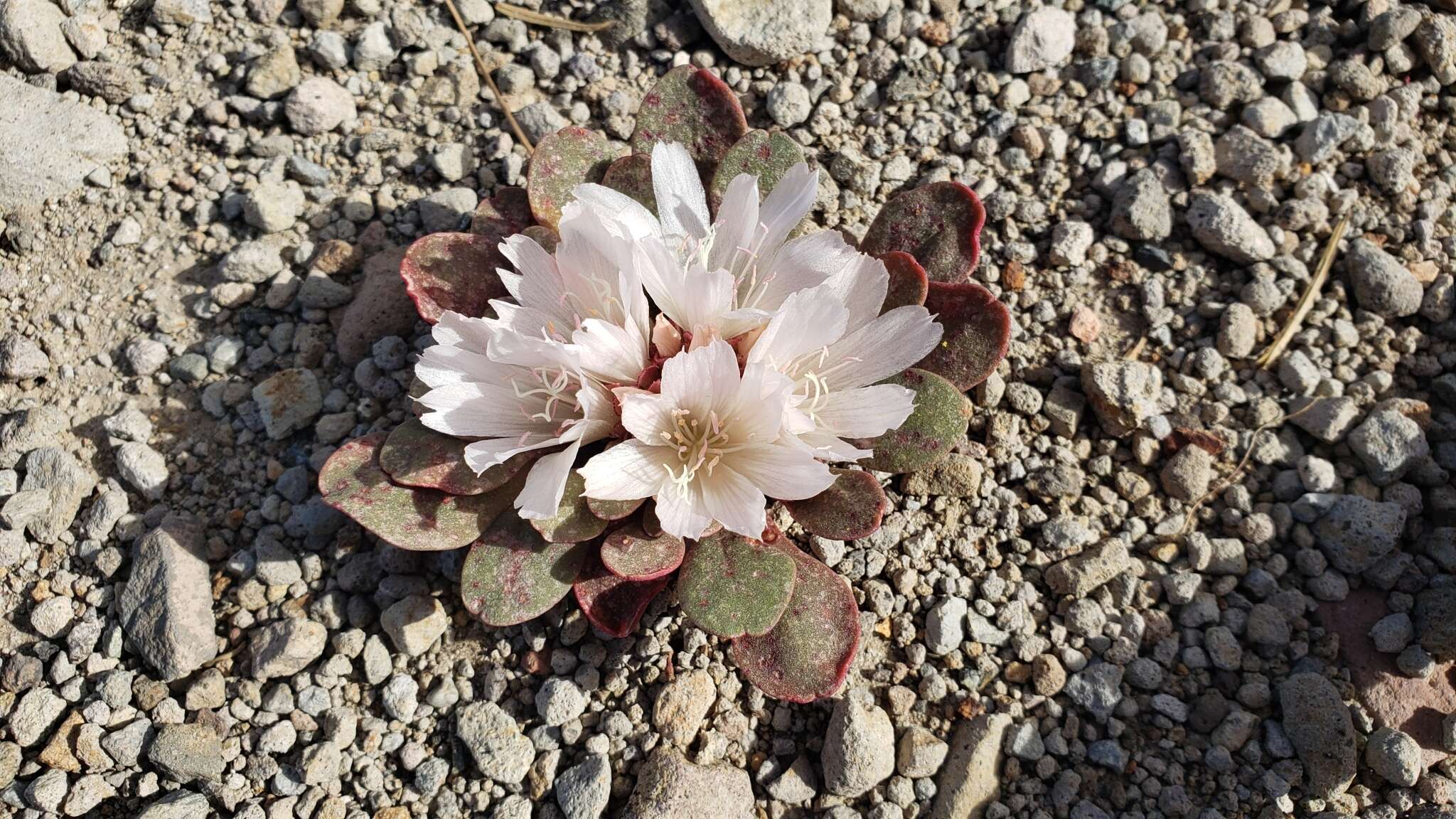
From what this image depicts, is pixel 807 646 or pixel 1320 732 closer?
pixel 807 646

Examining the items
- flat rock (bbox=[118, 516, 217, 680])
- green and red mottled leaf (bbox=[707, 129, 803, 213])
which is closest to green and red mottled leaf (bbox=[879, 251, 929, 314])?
green and red mottled leaf (bbox=[707, 129, 803, 213])

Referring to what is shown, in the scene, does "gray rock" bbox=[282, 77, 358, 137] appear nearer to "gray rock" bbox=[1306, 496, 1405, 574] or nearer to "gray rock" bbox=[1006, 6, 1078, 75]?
"gray rock" bbox=[1006, 6, 1078, 75]

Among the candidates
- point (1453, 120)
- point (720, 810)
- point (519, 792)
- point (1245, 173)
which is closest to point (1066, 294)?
point (1245, 173)

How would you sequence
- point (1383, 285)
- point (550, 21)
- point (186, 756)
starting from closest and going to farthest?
1. point (186, 756)
2. point (1383, 285)
3. point (550, 21)

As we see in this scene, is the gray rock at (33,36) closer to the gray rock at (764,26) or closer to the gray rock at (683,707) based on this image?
the gray rock at (764,26)

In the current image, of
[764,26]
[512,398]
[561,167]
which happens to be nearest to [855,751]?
[512,398]

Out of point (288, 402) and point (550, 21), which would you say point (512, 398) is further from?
point (550, 21)

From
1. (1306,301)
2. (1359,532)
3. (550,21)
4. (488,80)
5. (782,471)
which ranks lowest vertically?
(1359,532)

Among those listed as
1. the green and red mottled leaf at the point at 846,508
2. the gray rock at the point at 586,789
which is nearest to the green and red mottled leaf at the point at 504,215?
the green and red mottled leaf at the point at 846,508
